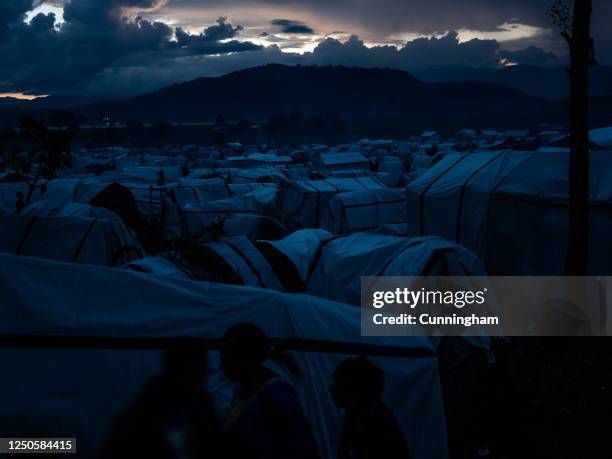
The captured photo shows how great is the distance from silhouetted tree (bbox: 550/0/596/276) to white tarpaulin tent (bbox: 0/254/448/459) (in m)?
6.86

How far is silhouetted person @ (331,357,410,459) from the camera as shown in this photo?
12.8 ft

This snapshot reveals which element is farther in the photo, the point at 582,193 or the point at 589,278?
the point at 589,278

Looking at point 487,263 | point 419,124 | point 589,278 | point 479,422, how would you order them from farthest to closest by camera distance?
point 419,124 < point 487,263 < point 589,278 < point 479,422

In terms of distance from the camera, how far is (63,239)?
15.1 m

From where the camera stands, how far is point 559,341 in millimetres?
11398

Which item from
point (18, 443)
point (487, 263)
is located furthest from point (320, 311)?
point (487, 263)

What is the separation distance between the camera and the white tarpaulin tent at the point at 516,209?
12781mm

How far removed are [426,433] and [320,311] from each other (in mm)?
1782

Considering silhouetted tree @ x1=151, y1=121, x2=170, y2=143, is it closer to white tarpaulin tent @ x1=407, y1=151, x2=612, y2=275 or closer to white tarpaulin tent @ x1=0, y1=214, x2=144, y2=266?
white tarpaulin tent @ x1=0, y1=214, x2=144, y2=266

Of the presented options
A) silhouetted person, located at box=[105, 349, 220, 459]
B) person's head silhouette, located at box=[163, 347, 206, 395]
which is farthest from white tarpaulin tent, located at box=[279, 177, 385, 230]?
silhouetted person, located at box=[105, 349, 220, 459]

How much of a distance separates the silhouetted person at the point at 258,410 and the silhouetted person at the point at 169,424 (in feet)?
0.78

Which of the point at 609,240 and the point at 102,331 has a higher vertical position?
the point at 102,331

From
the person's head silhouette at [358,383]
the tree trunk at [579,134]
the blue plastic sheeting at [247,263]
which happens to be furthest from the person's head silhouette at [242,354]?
the tree trunk at [579,134]

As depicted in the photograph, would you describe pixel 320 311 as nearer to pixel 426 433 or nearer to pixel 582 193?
pixel 426 433
